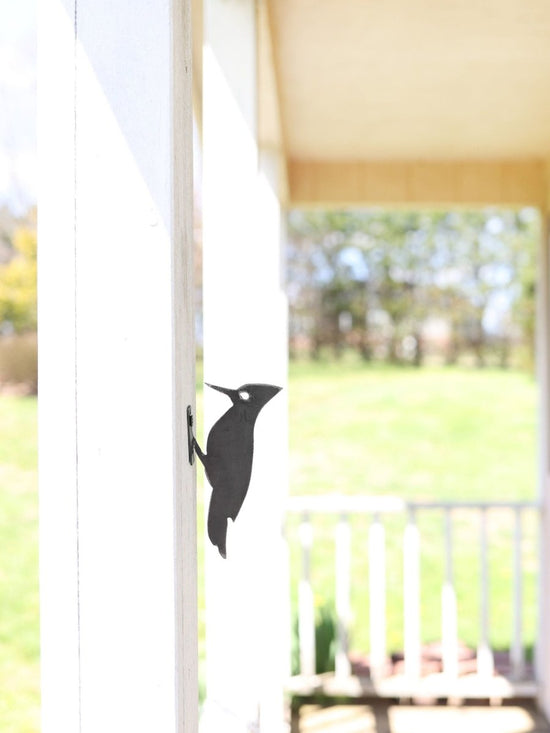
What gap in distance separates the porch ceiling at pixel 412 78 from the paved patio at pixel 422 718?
2321 millimetres

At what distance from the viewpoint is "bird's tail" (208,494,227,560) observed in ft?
2.60

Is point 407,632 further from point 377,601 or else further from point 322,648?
point 322,648

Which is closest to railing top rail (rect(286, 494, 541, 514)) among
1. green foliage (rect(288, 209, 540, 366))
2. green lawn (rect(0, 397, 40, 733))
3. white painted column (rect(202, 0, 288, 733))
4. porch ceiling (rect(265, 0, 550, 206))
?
porch ceiling (rect(265, 0, 550, 206))

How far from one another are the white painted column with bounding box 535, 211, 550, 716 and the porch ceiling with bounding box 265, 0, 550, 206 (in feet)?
1.64

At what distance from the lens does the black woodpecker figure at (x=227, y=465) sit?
793 millimetres

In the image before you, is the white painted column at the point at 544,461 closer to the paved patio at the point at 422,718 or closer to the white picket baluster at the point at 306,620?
the paved patio at the point at 422,718

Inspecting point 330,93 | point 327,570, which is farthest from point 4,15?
point 330,93

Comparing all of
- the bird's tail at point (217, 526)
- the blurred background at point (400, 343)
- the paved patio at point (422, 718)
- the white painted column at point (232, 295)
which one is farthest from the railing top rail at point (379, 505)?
the blurred background at point (400, 343)

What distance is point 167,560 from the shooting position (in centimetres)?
72

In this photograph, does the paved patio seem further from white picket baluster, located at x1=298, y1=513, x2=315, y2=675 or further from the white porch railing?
white picket baluster, located at x1=298, y1=513, x2=315, y2=675

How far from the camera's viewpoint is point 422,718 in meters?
3.61

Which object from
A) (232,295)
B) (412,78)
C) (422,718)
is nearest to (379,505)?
(422,718)

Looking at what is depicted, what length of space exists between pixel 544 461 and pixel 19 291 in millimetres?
6150

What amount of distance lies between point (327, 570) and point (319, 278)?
Answer: 3.25 meters
